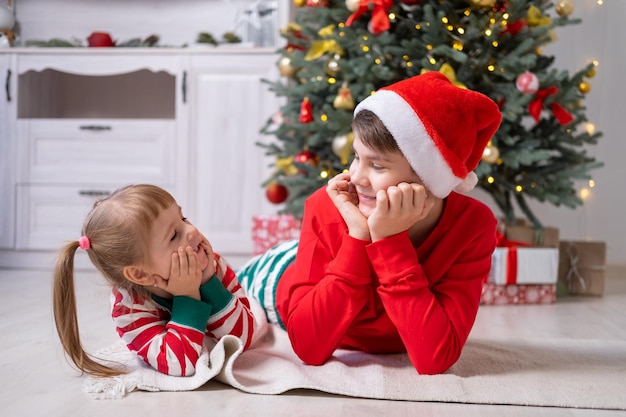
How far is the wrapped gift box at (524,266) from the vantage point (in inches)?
98.9

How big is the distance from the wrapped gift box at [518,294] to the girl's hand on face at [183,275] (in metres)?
1.45

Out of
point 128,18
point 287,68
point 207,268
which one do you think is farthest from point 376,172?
point 128,18

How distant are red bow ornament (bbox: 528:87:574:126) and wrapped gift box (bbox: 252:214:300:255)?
3.21 ft

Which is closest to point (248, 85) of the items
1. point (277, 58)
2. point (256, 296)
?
point (277, 58)

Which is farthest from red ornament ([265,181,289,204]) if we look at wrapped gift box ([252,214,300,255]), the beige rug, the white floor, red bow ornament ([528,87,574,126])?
the beige rug

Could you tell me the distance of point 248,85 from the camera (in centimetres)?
328

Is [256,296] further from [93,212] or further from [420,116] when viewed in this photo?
[420,116]

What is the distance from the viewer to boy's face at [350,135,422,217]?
1.29 meters

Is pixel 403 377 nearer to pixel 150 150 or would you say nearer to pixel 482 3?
pixel 482 3

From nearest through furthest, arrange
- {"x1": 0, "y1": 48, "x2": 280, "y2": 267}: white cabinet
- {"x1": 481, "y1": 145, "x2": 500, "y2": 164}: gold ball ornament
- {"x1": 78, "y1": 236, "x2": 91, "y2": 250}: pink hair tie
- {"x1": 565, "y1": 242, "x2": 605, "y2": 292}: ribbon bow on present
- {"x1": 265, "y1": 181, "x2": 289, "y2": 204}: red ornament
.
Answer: {"x1": 78, "y1": 236, "x2": 91, "y2": 250}: pink hair tie → {"x1": 481, "y1": 145, "x2": 500, "y2": 164}: gold ball ornament → {"x1": 565, "y1": 242, "x2": 605, "y2": 292}: ribbon bow on present → {"x1": 265, "y1": 181, "x2": 289, "y2": 204}: red ornament → {"x1": 0, "y1": 48, "x2": 280, "y2": 267}: white cabinet

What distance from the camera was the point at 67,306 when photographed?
4.37 ft

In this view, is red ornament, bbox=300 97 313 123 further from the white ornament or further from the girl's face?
the girl's face

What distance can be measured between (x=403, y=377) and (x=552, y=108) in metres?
1.51

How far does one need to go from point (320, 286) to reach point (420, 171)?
0.29 metres
